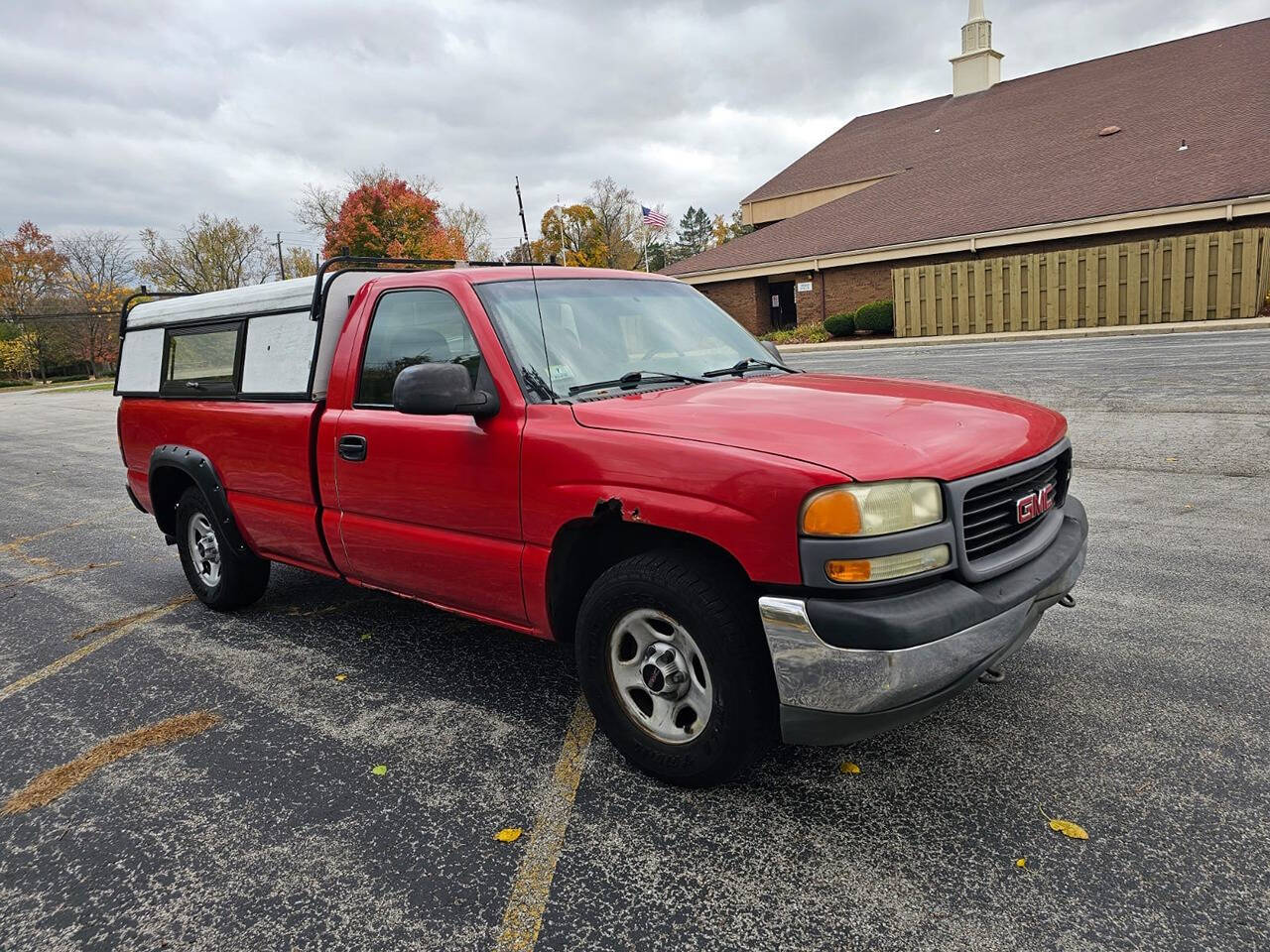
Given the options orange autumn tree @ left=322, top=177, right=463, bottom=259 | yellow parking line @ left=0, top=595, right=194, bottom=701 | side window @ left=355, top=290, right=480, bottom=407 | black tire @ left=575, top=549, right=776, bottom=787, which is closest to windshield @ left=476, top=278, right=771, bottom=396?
side window @ left=355, top=290, right=480, bottom=407

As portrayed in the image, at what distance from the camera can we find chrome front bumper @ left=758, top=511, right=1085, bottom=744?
264cm

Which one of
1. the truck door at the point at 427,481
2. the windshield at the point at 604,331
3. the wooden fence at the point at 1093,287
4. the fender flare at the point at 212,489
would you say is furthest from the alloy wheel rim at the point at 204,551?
the wooden fence at the point at 1093,287

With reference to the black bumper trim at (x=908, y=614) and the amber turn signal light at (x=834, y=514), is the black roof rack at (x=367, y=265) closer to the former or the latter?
the amber turn signal light at (x=834, y=514)

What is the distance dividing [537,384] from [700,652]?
50.0 inches

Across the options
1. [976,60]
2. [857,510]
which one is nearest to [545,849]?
[857,510]

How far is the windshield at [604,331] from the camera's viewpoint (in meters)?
3.68

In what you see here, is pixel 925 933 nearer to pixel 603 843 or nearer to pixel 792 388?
pixel 603 843

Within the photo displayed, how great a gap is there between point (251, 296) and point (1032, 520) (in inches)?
165

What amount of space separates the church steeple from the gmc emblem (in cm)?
3794

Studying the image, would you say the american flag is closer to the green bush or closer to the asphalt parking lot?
the green bush

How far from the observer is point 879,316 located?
2697 cm

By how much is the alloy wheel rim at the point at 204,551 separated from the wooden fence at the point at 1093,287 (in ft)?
76.4

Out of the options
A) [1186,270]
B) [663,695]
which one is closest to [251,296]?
[663,695]

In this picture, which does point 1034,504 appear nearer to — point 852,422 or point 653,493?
point 852,422
